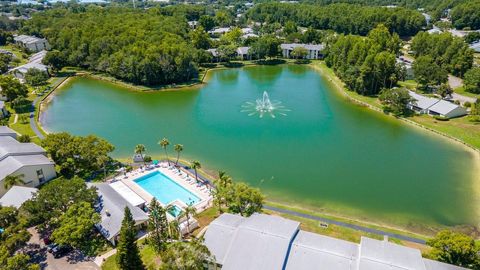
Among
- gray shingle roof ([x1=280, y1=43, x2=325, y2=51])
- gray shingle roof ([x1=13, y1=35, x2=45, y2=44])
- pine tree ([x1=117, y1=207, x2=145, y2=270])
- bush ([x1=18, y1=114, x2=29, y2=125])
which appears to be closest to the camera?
pine tree ([x1=117, y1=207, x2=145, y2=270])

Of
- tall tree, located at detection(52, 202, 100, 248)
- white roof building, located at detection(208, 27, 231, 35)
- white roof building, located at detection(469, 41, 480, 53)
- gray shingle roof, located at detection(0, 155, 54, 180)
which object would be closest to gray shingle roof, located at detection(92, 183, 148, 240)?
tall tree, located at detection(52, 202, 100, 248)

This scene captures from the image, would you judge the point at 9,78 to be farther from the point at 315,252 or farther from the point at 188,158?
the point at 315,252

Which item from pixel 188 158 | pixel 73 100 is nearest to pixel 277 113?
pixel 188 158

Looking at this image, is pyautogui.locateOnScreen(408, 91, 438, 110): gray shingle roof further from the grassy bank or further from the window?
the window

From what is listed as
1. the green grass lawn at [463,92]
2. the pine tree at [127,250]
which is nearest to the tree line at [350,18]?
the green grass lawn at [463,92]

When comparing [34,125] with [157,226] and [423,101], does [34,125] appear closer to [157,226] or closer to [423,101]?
[157,226]

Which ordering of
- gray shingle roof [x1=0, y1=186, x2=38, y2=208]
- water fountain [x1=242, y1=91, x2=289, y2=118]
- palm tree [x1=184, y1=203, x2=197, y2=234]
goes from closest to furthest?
palm tree [x1=184, y1=203, x2=197, y2=234] → gray shingle roof [x1=0, y1=186, x2=38, y2=208] → water fountain [x1=242, y1=91, x2=289, y2=118]

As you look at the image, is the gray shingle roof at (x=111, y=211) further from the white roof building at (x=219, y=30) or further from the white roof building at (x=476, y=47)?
the white roof building at (x=219, y=30)
